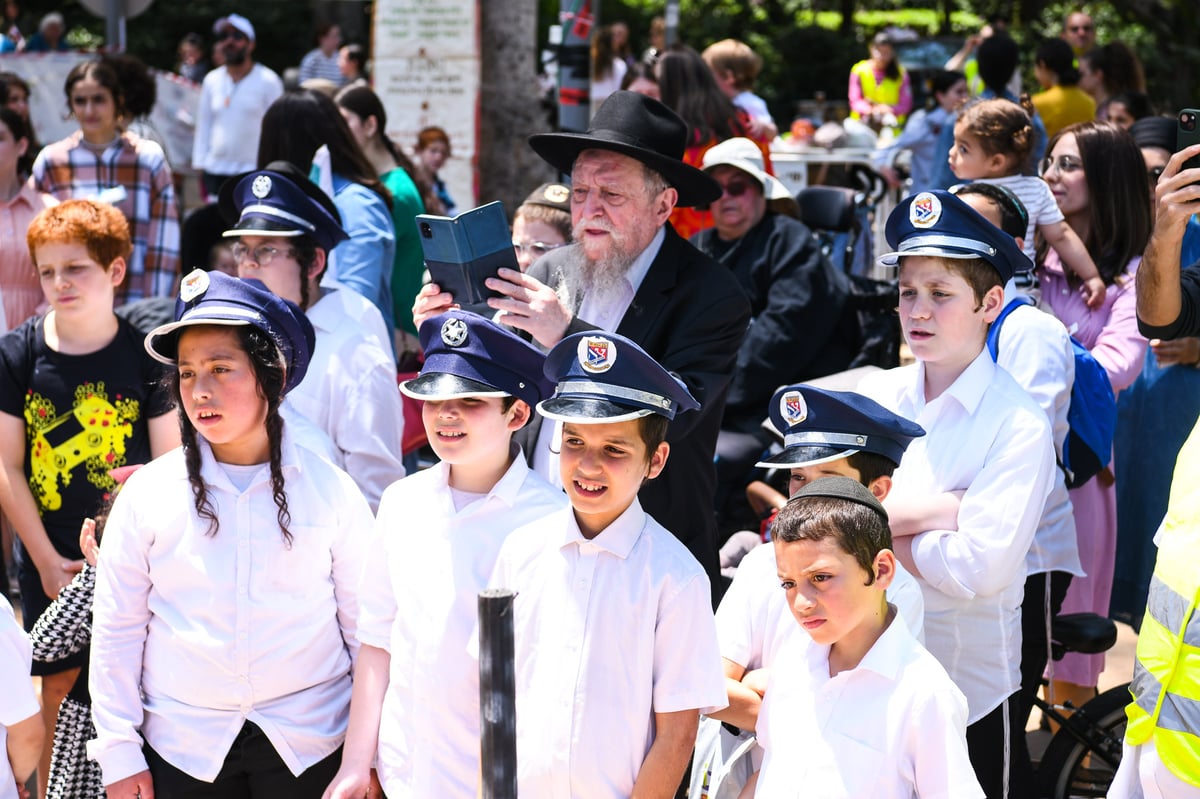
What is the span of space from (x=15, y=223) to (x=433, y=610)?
3.99m

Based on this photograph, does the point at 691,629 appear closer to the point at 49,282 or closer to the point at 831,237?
the point at 49,282

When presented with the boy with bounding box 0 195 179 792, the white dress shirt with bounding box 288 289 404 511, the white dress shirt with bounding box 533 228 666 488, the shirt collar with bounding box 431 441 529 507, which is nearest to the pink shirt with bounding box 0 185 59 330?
the boy with bounding box 0 195 179 792

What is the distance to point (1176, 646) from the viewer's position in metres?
2.68

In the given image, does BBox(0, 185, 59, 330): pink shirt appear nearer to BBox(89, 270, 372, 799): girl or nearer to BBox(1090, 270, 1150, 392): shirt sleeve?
BBox(89, 270, 372, 799): girl

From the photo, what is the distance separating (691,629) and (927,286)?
1.22 metres

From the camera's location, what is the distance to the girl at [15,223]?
20.3 feet

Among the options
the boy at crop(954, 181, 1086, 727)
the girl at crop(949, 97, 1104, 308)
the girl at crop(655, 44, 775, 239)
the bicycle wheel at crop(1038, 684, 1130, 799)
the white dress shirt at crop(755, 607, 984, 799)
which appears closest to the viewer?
the white dress shirt at crop(755, 607, 984, 799)

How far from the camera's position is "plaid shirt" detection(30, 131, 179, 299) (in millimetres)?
6879

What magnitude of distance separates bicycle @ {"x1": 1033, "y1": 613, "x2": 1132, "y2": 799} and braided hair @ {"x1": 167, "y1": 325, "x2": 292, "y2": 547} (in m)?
2.27

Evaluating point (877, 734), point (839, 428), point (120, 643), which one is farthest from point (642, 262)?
point (120, 643)

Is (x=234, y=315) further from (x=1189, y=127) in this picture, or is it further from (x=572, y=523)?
(x=1189, y=127)

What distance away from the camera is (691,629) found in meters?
3.01

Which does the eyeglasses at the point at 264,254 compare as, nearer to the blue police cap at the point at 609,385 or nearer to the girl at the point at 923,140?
the blue police cap at the point at 609,385

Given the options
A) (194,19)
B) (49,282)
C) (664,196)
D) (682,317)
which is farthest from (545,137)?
(194,19)
